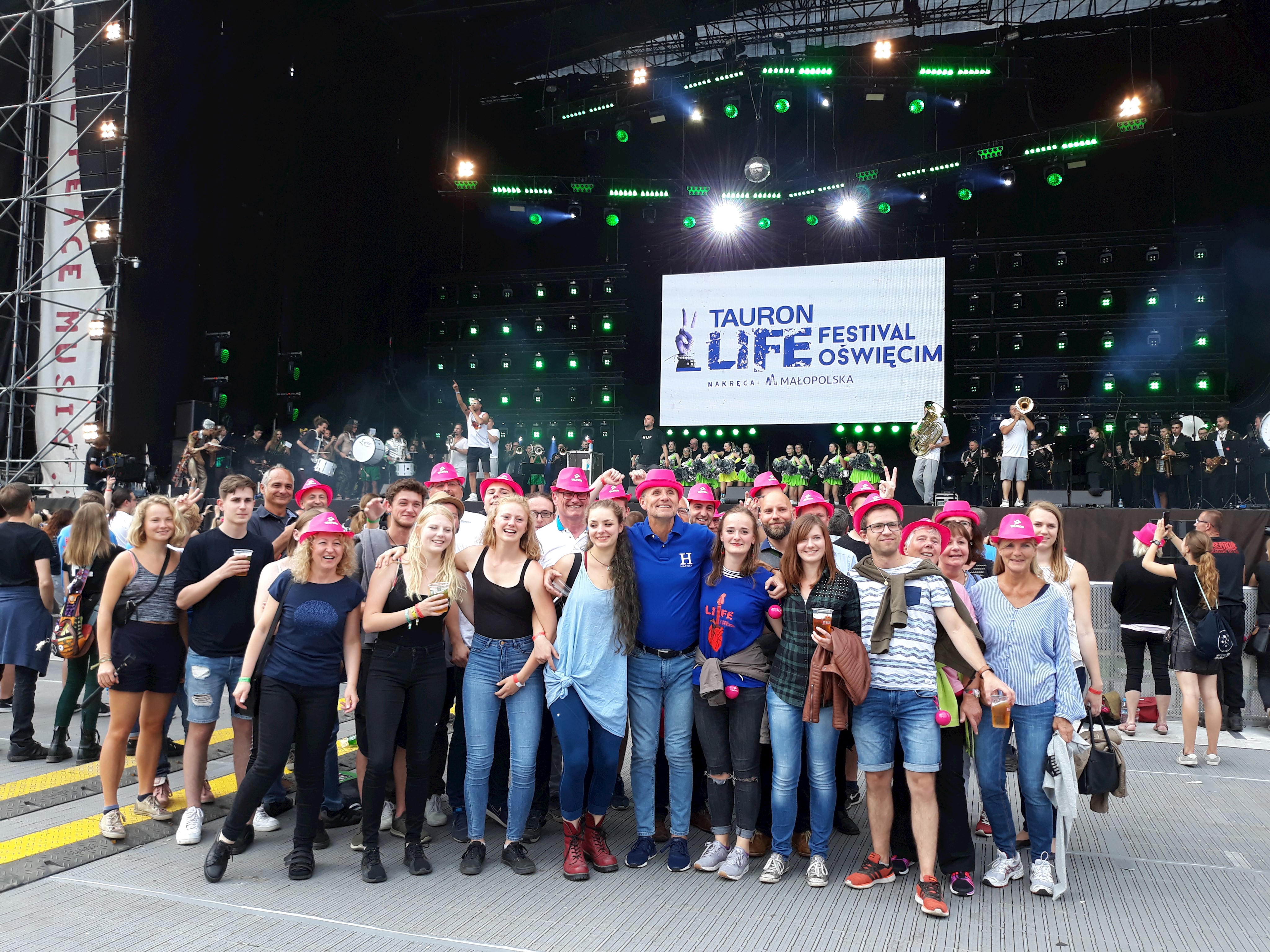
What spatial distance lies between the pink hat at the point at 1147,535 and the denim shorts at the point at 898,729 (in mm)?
4150

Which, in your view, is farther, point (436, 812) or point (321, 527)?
point (436, 812)

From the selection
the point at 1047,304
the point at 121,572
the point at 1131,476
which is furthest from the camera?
the point at 1047,304

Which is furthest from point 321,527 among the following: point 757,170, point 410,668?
point 757,170

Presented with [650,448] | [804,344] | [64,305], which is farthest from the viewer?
[804,344]

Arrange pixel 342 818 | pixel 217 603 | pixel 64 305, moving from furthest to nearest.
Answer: pixel 64 305 → pixel 342 818 → pixel 217 603

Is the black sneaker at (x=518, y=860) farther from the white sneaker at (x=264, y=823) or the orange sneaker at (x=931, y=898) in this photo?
the orange sneaker at (x=931, y=898)

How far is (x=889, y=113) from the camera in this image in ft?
61.3

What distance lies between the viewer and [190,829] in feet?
13.8

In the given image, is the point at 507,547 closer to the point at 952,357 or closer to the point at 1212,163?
the point at 952,357

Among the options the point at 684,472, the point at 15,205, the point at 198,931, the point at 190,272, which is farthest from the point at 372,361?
the point at 198,931

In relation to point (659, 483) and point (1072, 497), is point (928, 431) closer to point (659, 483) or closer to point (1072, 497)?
point (1072, 497)

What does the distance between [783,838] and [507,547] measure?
5.99ft

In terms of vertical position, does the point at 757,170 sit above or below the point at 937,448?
above

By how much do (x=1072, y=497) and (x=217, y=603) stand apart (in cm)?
1419
